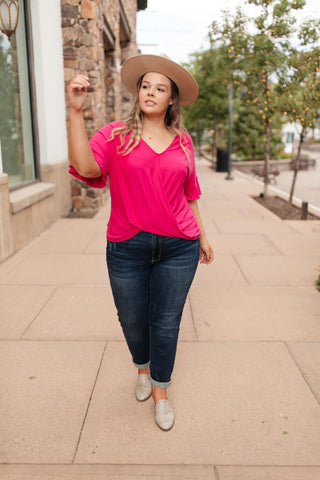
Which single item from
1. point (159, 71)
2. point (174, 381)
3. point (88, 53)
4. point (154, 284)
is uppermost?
point (88, 53)

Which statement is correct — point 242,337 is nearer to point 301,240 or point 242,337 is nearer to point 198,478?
point 198,478

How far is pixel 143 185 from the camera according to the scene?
88.1 inches

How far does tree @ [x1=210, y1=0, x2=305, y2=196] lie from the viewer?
35.1 ft

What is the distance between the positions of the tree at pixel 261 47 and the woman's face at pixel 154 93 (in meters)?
8.87

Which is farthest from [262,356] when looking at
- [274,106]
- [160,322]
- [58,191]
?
[274,106]

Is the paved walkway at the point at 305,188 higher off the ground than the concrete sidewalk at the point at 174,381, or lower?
lower

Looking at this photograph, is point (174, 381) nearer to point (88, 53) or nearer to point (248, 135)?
point (88, 53)

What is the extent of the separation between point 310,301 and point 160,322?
2605 millimetres

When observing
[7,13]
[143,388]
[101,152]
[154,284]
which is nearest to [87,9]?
[7,13]

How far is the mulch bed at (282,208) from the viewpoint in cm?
948

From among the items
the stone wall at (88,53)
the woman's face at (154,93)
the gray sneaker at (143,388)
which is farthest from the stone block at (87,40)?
the gray sneaker at (143,388)

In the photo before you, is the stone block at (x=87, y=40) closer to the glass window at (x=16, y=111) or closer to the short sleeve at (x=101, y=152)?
the glass window at (x=16, y=111)

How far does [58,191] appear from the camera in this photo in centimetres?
838

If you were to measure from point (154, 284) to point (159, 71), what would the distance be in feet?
3.71
